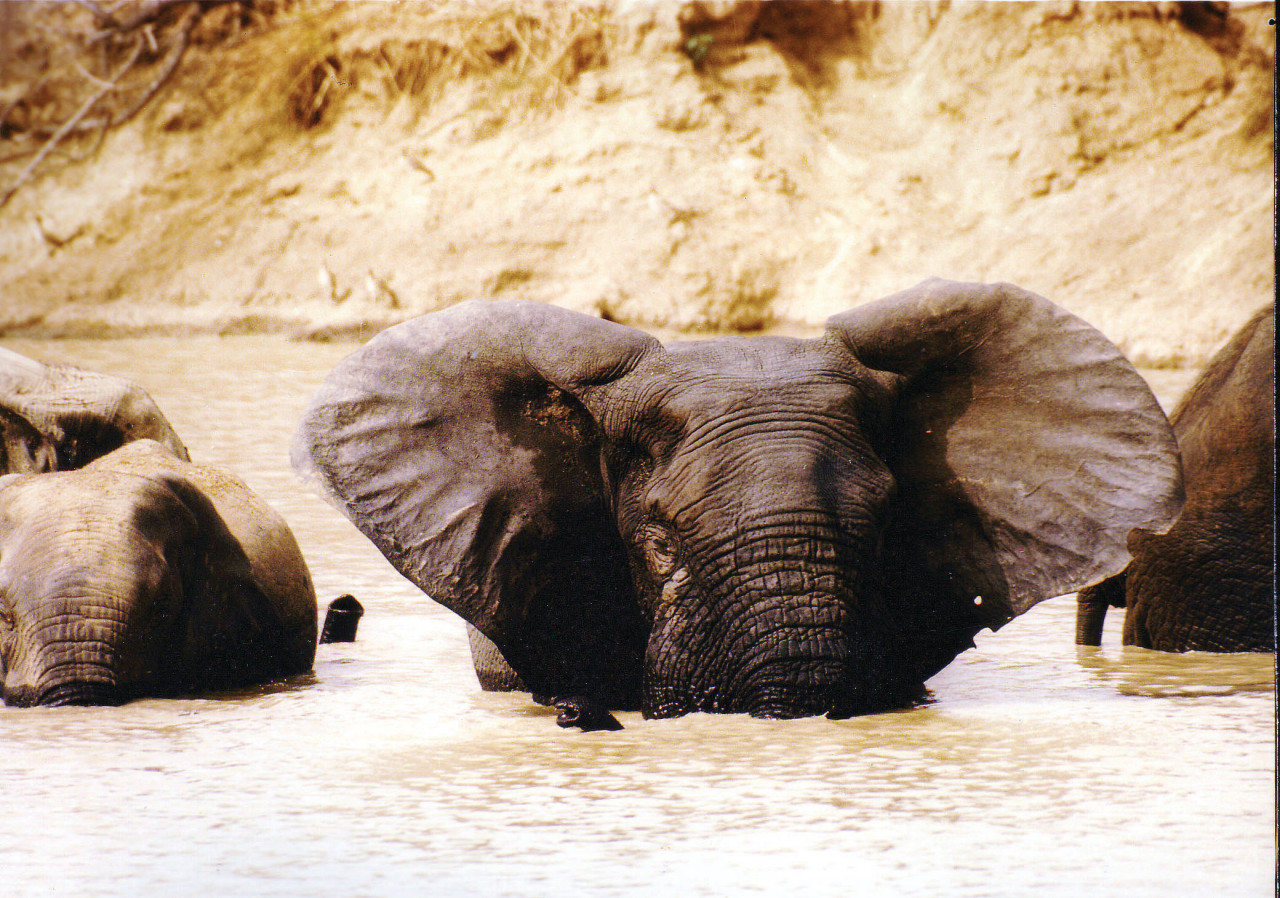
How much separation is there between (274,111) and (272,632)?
8997 millimetres

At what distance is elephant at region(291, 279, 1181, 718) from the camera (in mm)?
4277

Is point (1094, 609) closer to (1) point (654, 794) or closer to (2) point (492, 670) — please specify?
(2) point (492, 670)

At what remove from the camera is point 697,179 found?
651 inches

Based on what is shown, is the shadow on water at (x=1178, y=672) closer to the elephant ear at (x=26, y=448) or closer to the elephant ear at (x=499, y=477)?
the elephant ear at (x=499, y=477)

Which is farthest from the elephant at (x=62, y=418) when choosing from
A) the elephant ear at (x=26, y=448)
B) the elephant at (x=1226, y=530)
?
the elephant at (x=1226, y=530)

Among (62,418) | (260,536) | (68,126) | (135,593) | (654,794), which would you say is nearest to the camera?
(654,794)

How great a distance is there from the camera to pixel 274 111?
13562mm

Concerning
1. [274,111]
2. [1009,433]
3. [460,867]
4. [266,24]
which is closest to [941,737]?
[1009,433]

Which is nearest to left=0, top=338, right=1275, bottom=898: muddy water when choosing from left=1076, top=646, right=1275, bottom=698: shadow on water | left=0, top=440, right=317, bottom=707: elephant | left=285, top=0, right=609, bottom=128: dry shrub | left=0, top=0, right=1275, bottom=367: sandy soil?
left=1076, top=646, right=1275, bottom=698: shadow on water

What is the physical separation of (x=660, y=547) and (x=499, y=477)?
1.52ft

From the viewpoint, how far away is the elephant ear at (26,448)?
5926mm

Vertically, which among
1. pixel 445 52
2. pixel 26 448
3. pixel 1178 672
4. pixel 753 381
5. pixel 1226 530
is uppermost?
pixel 445 52

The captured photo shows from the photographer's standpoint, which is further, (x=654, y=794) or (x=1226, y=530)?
(x=1226, y=530)

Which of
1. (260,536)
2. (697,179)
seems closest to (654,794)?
(260,536)
